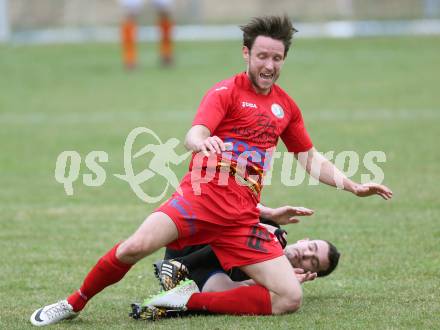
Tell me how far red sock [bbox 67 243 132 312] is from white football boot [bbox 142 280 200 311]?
0.27 meters

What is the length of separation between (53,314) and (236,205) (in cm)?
115

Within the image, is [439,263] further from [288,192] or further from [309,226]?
[288,192]

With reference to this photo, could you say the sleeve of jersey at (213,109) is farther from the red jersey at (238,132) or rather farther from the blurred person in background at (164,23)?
the blurred person in background at (164,23)

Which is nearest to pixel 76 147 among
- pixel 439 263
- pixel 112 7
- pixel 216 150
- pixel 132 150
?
pixel 132 150

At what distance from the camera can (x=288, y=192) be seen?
1002 cm

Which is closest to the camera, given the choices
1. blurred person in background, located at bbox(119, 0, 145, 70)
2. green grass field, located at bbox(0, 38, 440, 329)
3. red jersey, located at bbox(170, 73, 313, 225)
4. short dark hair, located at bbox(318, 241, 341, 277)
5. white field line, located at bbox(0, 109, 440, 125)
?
red jersey, located at bbox(170, 73, 313, 225)

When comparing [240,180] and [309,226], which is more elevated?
[240,180]

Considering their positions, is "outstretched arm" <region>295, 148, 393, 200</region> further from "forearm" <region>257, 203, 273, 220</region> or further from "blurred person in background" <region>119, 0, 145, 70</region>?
"blurred person in background" <region>119, 0, 145, 70</region>

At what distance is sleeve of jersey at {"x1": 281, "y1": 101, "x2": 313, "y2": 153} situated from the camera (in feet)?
19.9

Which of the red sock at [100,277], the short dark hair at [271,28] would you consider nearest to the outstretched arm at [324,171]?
the short dark hair at [271,28]

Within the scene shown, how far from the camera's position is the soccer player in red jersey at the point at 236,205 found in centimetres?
552

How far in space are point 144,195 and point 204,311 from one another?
13.4 ft

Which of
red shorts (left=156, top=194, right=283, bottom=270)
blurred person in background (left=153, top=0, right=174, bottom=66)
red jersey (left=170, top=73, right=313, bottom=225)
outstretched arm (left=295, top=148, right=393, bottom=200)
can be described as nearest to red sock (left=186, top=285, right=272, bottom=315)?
red shorts (left=156, top=194, right=283, bottom=270)

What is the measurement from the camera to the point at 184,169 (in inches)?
442
